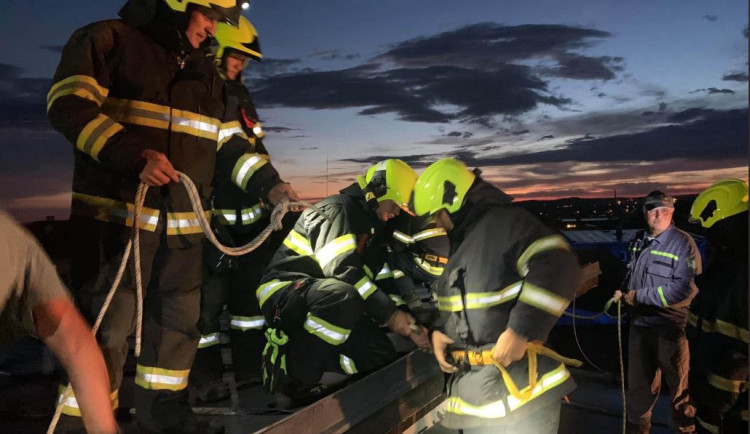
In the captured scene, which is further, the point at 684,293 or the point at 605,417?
the point at 605,417

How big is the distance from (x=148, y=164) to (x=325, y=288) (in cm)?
157

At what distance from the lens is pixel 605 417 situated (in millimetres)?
3693

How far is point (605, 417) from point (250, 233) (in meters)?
2.70

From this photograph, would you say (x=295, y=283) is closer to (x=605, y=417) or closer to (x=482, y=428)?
(x=482, y=428)

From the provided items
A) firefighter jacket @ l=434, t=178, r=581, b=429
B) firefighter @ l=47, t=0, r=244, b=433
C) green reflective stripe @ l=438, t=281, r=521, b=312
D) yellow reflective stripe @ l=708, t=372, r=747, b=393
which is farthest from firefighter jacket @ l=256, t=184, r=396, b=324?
yellow reflective stripe @ l=708, t=372, r=747, b=393

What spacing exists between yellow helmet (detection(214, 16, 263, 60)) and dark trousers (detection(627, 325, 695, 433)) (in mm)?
3030

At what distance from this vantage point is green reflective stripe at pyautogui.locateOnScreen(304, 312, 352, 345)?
3402 millimetres

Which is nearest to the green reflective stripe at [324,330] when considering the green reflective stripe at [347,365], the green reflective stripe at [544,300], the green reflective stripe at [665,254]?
the green reflective stripe at [347,365]

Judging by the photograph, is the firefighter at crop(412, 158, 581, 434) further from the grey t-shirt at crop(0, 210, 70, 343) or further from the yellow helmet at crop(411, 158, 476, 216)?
the grey t-shirt at crop(0, 210, 70, 343)

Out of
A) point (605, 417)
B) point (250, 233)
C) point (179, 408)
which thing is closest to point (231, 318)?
point (250, 233)

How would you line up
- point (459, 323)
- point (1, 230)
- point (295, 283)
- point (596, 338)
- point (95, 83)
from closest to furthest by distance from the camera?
point (1, 230) < point (95, 83) < point (459, 323) < point (295, 283) < point (596, 338)

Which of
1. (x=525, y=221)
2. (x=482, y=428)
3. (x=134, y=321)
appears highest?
(x=525, y=221)

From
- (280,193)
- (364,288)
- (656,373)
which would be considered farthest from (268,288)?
(656,373)

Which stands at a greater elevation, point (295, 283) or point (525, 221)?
point (525, 221)
